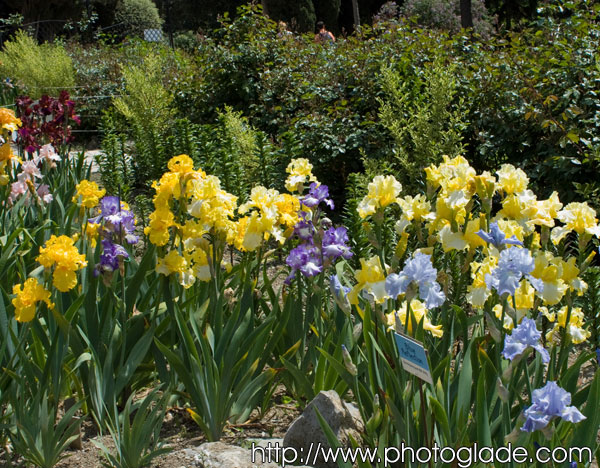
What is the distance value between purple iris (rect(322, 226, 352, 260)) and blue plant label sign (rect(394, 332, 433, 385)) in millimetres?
764

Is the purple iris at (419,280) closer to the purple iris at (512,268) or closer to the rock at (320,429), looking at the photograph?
the purple iris at (512,268)

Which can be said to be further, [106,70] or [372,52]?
[106,70]

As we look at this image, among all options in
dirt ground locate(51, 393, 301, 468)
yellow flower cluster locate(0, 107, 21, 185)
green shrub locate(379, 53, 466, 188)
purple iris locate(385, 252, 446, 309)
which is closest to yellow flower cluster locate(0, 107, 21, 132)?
yellow flower cluster locate(0, 107, 21, 185)

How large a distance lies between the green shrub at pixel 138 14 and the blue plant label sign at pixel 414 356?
2481 centimetres

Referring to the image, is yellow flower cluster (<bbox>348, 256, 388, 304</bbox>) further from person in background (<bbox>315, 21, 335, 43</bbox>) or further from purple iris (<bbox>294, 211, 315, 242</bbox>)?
person in background (<bbox>315, 21, 335, 43</bbox>)

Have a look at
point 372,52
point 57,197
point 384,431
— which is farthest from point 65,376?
point 372,52

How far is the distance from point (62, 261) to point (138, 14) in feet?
85.8

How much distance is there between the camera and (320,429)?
1952mm

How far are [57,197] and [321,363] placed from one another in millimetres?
2096

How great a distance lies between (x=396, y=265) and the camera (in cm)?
190

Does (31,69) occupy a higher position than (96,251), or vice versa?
(31,69)

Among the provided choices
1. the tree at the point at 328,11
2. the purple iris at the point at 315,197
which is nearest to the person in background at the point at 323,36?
the purple iris at the point at 315,197

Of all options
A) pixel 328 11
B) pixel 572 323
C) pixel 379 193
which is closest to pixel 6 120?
pixel 379 193

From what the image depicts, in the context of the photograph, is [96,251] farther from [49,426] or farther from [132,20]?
[132,20]
